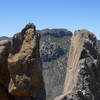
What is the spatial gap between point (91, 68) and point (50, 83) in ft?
471

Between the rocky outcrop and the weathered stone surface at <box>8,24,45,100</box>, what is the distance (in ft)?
3.98

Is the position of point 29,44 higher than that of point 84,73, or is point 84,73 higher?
point 29,44

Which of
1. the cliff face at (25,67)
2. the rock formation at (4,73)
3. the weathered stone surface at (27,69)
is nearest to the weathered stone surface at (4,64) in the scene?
the rock formation at (4,73)

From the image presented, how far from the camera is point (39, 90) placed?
1224 centimetres

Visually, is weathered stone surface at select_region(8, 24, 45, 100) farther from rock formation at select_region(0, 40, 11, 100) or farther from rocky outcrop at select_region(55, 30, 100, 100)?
rocky outcrop at select_region(55, 30, 100, 100)

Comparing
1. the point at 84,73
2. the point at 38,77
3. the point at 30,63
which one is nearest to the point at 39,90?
the point at 38,77

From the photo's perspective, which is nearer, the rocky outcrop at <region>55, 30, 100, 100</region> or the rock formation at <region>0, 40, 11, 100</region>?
the rocky outcrop at <region>55, 30, 100, 100</region>

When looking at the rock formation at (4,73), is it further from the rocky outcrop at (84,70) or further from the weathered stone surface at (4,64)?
the rocky outcrop at (84,70)

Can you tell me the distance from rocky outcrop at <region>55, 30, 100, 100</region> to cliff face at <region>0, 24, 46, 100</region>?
126cm

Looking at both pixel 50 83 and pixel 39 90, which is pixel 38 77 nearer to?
pixel 39 90

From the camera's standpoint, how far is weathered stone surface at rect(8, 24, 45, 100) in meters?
11.6

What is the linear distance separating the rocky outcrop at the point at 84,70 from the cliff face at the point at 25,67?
4.14ft

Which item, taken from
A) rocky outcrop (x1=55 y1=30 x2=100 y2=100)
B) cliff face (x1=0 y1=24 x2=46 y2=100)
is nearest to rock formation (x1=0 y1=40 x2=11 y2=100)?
cliff face (x1=0 y1=24 x2=46 y2=100)

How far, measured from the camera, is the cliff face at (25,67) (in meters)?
11.7
